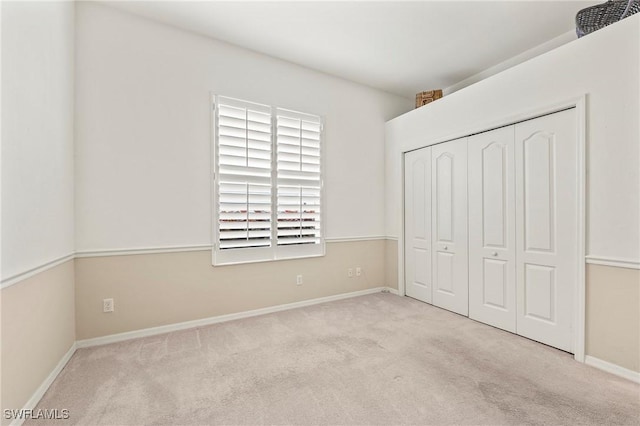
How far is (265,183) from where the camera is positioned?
Answer: 11.0ft

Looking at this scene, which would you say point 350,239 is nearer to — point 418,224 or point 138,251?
point 418,224

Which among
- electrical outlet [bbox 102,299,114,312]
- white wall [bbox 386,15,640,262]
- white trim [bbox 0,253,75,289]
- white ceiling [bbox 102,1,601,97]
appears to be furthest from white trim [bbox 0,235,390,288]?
white wall [bbox 386,15,640,262]

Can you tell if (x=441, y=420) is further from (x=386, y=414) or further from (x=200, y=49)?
(x=200, y=49)

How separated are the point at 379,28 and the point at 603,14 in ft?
5.81

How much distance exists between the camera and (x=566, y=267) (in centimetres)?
241

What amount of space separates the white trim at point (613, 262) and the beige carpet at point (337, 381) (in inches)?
31.1

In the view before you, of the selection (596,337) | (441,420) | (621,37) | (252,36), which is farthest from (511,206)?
(252,36)

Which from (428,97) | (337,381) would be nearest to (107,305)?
(337,381)

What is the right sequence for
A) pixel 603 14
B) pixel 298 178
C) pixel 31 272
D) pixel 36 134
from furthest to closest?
pixel 298 178 → pixel 603 14 → pixel 36 134 → pixel 31 272

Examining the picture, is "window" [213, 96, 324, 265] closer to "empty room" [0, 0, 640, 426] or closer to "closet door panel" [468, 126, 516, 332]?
"empty room" [0, 0, 640, 426]

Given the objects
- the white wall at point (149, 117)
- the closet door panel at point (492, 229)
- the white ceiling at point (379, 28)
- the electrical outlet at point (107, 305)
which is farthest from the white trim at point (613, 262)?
the electrical outlet at point (107, 305)

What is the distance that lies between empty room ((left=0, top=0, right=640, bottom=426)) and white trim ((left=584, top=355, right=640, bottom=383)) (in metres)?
0.01

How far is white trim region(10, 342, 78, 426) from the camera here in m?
1.65

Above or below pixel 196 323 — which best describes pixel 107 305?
above
